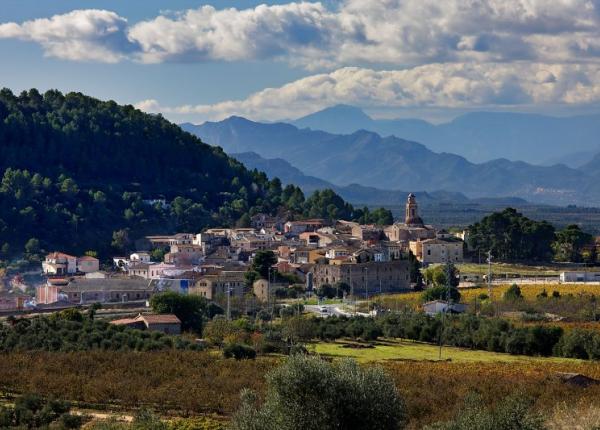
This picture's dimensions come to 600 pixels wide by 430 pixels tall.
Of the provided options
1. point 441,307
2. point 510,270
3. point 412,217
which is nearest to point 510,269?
point 510,270

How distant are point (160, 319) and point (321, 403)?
86.3ft

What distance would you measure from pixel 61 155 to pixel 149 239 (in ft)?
58.2

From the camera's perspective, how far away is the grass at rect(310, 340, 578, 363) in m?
46.1

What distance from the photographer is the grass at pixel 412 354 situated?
46072 millimetres

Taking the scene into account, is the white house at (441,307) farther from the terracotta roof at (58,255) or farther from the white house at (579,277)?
the terracotta roof at (58,255)

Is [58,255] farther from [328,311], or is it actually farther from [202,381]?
[202,381]

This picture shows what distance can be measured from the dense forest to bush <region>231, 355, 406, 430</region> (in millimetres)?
60169

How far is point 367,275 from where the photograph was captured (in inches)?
3019

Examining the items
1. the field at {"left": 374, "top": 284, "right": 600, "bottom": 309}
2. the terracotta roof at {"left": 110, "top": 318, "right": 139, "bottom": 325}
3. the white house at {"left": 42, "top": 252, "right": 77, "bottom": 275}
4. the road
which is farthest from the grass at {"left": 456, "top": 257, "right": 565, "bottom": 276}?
the terracotta roof at {"left": 110, "top": 318, "right": 139, "bottom": 325}

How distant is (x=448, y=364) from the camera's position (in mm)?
43719

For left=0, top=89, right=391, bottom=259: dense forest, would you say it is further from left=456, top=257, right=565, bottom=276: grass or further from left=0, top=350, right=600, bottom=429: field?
left=0, top=350, right=600, bottom=429: field

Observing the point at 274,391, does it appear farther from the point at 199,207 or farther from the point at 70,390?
the point at 199,207

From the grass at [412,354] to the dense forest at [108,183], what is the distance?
41.4 meters

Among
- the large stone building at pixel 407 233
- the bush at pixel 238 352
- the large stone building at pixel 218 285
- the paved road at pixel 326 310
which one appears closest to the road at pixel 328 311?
the paved road at pixel 326 310
